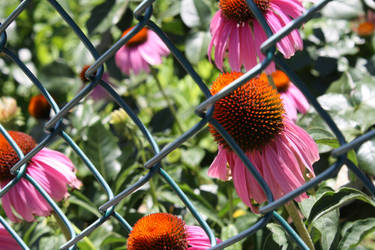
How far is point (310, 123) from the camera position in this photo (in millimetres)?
1086

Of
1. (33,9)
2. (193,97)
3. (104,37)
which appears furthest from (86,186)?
(33,9)

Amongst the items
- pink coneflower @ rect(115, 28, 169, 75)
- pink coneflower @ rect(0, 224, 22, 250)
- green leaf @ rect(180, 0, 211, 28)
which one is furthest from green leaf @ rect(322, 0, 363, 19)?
pink coneflower @ rect(0, 224, 22, 250)

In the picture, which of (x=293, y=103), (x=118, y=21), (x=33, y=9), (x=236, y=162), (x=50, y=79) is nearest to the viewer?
(x=236, y=162)

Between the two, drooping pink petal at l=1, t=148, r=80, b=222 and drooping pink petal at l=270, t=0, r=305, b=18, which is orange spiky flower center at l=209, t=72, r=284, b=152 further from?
drooping pink petal at l=1, t=148, r=80, b=222

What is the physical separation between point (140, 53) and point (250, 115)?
38.9 inches

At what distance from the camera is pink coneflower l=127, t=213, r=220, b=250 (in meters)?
0.69

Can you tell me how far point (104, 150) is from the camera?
1.20 metres

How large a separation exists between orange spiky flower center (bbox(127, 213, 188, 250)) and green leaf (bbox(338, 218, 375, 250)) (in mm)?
232

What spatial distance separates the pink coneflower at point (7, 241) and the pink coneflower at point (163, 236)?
0.93ft

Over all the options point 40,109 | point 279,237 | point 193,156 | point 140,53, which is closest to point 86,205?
point 193,156

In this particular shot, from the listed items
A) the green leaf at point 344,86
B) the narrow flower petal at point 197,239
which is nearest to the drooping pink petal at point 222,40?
the narrow flower petal at point 197,239

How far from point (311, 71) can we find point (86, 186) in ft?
2.40

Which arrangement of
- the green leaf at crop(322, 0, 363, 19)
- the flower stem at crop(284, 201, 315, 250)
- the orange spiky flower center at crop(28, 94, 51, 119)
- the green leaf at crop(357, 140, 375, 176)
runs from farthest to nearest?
the orange spiky flower center at crop(28, 94, 51, 119), the green leaf at crop(322, 0, 363, 19), the green leaf at crop(357, 140, 375, 176), the flower stem at crop(284, 201, 315, 250)

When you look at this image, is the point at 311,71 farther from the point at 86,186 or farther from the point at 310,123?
the point at 86,186
